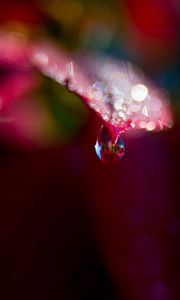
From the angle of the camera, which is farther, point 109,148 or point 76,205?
point 76,205

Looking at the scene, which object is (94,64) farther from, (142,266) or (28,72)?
(142,266)

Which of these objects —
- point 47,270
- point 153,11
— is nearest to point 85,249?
point 47,270

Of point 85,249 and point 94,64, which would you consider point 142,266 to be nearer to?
point 85,249

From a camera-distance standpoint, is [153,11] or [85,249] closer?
[85,249]

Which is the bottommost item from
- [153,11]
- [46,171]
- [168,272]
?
[168,272]

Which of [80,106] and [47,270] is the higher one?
[80,106]

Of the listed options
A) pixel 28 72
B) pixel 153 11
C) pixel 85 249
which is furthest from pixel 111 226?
pixel 153 11
